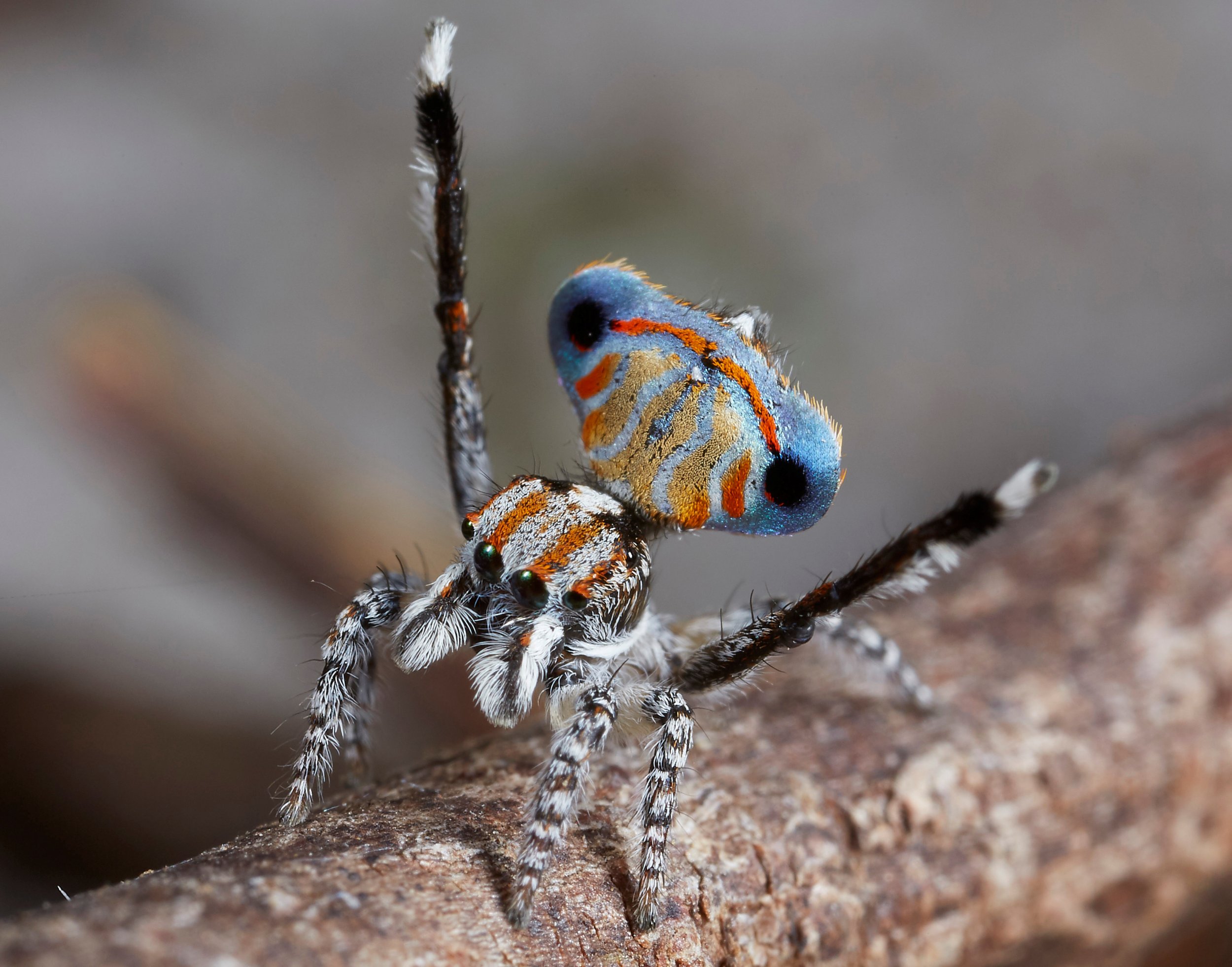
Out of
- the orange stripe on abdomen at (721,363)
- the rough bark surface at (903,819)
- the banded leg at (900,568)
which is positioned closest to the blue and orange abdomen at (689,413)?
the orange stripe on abdomen at (721,363)

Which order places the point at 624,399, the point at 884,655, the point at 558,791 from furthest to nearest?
the point at 884,655
the point at 624,399
the point at 558,791

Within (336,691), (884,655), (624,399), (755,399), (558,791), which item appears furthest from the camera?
(884,655)

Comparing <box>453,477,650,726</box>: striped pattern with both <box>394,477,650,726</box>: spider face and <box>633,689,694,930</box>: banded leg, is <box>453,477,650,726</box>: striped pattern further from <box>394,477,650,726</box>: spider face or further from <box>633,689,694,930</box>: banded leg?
<box>633,689,694,930</box>: banded leg

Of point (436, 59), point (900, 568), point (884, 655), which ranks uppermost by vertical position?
point (436, 59)

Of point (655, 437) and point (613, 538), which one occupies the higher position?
point (655, 437)

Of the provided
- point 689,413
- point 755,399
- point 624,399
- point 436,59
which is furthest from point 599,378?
point 436,59

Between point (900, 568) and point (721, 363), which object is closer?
point (900, 568)

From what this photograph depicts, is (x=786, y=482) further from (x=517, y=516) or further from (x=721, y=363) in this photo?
(x=517, y=516)

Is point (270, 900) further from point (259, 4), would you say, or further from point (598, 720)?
point (259, 4)
